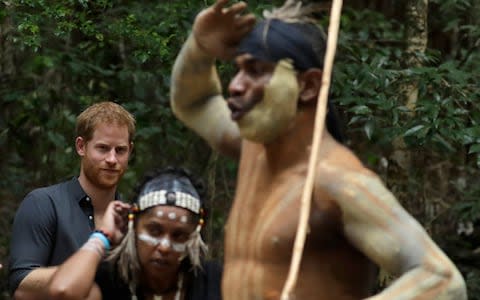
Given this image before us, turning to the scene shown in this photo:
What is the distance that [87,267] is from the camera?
5.34m

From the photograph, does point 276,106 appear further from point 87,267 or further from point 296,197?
point 87,267

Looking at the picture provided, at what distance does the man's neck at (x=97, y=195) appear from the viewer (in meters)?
6.61

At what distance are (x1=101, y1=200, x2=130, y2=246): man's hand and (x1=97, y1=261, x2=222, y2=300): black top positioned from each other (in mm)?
143

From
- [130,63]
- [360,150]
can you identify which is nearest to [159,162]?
[130,63]

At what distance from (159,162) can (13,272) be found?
3.57 meters

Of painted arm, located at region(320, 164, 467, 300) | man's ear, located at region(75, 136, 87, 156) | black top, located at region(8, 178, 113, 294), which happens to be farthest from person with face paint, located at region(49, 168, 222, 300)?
man's ear, located at region(75, 136, 87, 156)

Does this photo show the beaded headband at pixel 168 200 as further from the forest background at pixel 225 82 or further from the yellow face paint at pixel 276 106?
the forest background at pixel 225 82

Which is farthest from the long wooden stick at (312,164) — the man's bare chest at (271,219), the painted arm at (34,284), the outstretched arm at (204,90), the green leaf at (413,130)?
the green leaf at (413,130)

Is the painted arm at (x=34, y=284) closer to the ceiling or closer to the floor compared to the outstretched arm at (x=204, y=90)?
closer to the floor

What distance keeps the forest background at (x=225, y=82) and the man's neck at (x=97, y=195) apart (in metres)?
1.67

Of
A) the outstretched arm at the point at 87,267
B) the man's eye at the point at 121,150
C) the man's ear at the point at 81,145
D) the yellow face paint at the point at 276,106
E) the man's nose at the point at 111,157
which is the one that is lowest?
the outstretched arm at the point at 87,267

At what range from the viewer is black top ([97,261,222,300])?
5426mm

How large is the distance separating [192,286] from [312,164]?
1.21 meters

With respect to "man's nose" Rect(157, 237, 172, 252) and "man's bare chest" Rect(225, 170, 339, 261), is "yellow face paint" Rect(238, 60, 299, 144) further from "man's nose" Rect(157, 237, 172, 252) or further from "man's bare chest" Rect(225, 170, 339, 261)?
"man's nose" Rect(157, 237, 172, 252)
